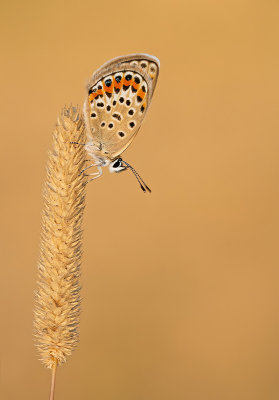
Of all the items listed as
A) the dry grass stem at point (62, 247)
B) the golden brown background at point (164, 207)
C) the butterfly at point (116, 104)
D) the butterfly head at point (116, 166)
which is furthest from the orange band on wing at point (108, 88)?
the golden brown background at point (164, 207)

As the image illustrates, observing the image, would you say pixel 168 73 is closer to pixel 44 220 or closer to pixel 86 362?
pixel 86 362

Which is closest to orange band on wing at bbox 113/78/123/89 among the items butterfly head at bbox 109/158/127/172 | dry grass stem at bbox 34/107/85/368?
butterfly head at bbox 109/158/127/172

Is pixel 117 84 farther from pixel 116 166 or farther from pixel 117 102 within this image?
pixel 116 166

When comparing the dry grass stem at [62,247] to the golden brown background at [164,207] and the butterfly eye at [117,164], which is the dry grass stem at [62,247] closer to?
the butterfly eye at [117,164]

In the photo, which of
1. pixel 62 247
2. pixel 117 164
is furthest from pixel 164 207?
pixel 62 247

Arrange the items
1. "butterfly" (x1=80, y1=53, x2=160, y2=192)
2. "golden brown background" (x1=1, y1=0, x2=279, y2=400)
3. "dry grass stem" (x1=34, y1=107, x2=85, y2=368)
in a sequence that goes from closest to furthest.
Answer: "dry grass stem" (x1=34, y1=107, x2=85, y2=368) < "butterfly" (x1=80, y1=53, x2=160, y2=192) < "golden brown background" (x1=1, y1=0, x2=279, y2=400)

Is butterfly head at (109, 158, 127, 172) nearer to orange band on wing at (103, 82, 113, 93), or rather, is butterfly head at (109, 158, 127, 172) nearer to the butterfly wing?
the butterfly wing
